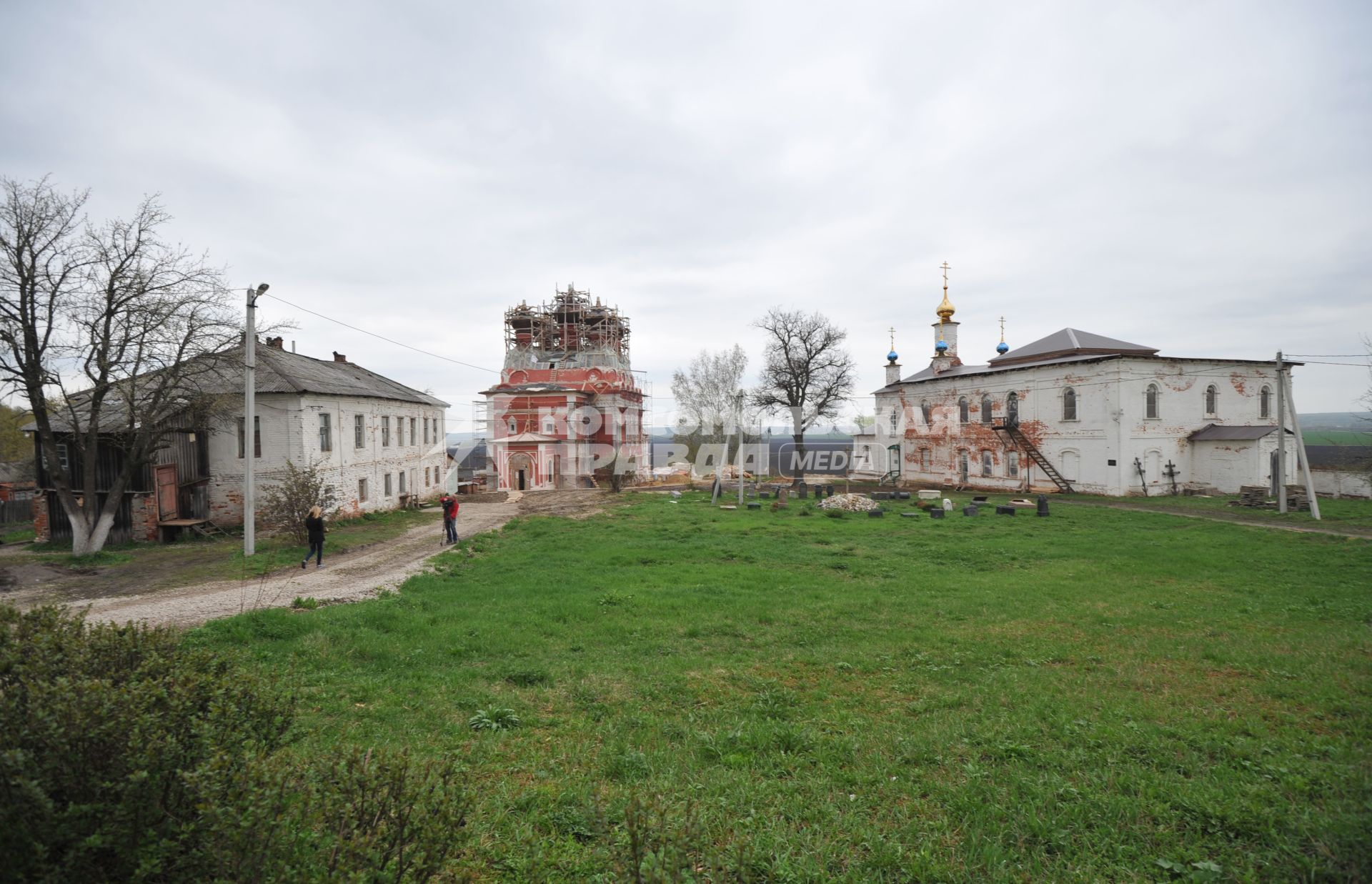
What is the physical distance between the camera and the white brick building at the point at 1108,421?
32875 mm

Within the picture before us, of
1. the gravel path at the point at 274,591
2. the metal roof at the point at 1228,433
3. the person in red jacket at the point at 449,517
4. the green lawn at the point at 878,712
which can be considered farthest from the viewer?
the metal roof at the point at 1228,433

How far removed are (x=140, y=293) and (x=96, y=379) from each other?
2.90m

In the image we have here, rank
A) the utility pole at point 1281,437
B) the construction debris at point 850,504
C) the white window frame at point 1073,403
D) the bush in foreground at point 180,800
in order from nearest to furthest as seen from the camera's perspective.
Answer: the bush in foreground at point 180,800 → the utility pole at point 1281,437 → the construction debris at point 850,504 → the white window frame at point 1073,403

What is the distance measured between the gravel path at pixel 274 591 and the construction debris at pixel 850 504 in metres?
16.9

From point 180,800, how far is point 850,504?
27.2 meters

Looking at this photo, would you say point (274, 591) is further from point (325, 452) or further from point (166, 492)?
point (325, 452)

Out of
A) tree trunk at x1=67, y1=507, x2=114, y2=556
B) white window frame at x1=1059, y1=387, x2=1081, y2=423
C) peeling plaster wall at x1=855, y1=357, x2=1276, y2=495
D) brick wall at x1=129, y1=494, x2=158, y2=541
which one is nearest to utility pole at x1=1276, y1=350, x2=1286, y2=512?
peeling plaster wall at x1=855, y1=357, x2=1276, y2=495

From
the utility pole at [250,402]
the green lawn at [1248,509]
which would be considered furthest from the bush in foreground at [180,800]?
the green lawn at [1248,509]

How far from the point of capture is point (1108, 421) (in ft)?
109

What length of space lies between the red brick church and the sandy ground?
71.2ft

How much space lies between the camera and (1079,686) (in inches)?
300

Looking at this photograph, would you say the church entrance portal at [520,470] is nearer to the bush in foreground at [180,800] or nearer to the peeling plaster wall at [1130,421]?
the peeling plaster wall at [1130,421]

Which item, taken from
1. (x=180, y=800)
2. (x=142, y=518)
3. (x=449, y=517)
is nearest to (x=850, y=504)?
(x=449, y=517)

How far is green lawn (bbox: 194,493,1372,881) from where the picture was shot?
14.2 feet
